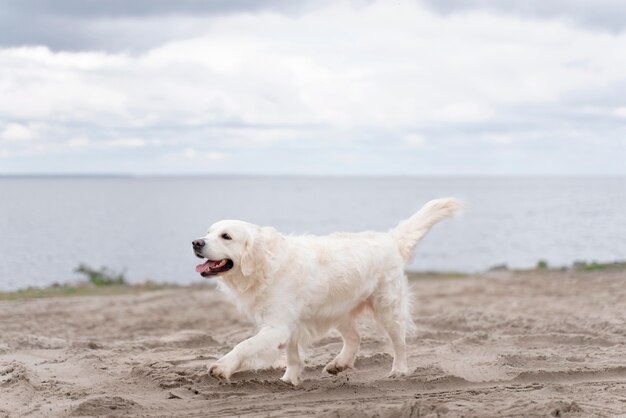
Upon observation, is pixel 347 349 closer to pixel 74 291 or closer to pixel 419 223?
pixel 419 223

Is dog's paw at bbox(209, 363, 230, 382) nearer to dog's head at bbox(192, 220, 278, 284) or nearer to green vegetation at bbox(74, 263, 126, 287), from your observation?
dog's head at bbox(192, 220, 278, 284)

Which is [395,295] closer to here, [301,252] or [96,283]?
[301,252]

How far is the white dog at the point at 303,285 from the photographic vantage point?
752cm

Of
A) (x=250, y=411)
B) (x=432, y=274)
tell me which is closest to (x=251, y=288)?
(x=250, y=411)

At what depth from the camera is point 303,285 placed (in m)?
7.86

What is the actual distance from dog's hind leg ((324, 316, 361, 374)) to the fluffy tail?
3.32 feet

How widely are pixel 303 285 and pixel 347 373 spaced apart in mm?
1315

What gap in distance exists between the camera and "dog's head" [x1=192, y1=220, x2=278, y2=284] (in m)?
7.48

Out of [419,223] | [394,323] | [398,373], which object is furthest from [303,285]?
[419,223]

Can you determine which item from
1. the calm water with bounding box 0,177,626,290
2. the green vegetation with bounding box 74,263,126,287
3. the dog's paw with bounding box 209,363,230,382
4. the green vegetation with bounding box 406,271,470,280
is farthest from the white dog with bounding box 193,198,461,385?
the calm water with bounding box 0,177,626,290

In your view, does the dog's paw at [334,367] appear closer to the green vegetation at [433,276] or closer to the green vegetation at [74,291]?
the green vegetation at [74,291]

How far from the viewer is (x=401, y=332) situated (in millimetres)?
8703

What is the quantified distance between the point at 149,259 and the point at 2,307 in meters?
22.0

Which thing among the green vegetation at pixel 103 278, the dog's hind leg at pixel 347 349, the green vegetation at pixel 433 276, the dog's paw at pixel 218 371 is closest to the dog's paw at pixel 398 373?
the dog's hind leg at pixel 347 349
